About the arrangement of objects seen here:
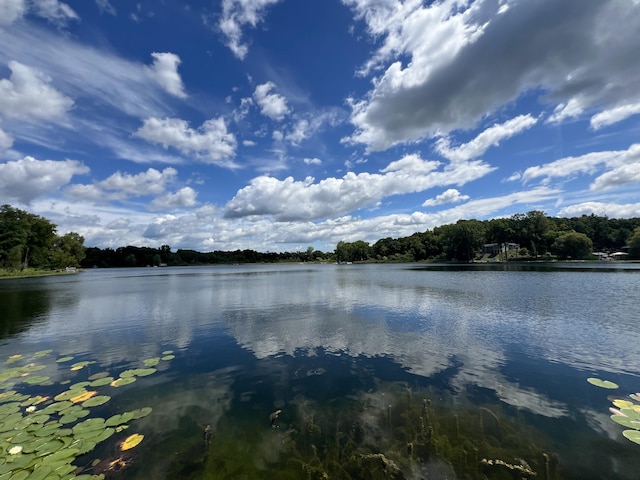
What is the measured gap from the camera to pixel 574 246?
134m

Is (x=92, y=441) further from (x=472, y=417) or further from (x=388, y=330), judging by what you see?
(x=388, y=330)

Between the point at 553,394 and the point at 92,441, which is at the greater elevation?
the point at 92,441

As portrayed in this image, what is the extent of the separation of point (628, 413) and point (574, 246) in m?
163

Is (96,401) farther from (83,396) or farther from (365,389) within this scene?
(365,389)

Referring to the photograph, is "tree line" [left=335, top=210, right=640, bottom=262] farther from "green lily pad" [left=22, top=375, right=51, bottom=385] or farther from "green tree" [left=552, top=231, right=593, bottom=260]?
"green lily pad" [left=22, top=375, right=51, bottom=385]

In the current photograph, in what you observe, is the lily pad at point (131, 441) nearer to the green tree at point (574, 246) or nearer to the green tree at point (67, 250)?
the green tree at point (67, 250)

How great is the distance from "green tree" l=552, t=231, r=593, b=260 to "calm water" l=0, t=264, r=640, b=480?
139658 mm

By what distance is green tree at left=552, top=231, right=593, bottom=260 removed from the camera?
132 m

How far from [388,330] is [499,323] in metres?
8.43

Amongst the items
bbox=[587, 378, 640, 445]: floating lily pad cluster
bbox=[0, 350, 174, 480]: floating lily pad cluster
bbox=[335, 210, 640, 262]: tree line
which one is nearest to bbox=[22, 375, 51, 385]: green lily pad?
bbox=[0, 350, 174, 480]: floating lily pad cluster

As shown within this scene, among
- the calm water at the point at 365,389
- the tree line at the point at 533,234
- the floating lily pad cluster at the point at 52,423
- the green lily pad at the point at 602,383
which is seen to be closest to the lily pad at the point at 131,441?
the floating lily pad cluster at the point at 52,423

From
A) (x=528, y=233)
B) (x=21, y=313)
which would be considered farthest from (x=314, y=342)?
(x=528, y=233)

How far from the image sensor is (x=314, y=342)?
17781mm

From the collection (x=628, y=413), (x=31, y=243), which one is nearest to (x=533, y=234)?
(x=628, y=413)
